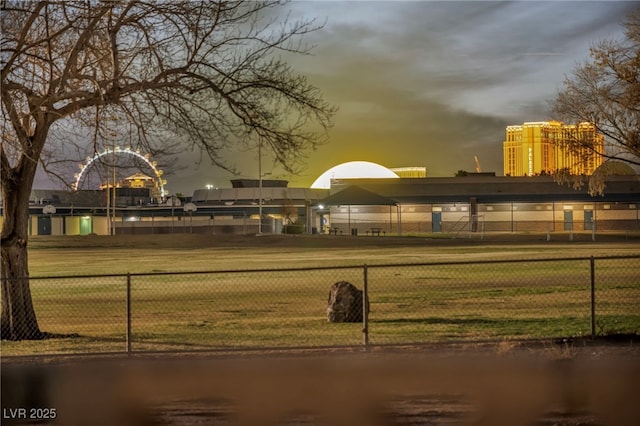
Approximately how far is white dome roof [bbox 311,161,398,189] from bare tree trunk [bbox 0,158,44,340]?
112 metres

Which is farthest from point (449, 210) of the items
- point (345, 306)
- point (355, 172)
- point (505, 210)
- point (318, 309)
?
point (345, 306)

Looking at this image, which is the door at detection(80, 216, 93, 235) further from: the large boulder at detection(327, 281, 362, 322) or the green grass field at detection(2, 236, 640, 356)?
the large boulder at detection(327, 281, 362, 322)

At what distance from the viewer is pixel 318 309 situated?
19453mm

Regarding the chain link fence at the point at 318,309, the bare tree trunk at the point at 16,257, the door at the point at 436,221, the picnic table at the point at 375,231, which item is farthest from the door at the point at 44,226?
the bare tree trunk at the point at 16,257

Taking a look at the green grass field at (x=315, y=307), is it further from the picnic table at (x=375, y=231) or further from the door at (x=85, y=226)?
the door at (x=85, y=226)

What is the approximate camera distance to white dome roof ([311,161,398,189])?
130250 mm

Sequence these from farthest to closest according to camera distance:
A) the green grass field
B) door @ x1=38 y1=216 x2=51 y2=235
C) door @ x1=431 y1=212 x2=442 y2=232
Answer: door @ x1=38 y1=216 x2=51 y2=235
door @ x1=431 y1=212 x2=442 y2=232
the green grass field

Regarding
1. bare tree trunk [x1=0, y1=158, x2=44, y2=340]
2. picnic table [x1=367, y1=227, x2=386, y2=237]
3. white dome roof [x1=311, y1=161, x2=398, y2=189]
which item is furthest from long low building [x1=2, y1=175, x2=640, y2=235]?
bare tree trunk [x1=0, y1=158, x2=44, y2=340]

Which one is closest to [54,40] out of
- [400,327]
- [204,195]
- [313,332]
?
[313,332]

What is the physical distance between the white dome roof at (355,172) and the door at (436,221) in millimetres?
43972

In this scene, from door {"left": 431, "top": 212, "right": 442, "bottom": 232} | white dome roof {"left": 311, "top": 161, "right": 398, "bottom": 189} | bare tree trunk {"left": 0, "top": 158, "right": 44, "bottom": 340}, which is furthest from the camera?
white dome roof {"left": 311, "top": 161, "right": 398, "bottom": 189}

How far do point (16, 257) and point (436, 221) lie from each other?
71.5 meters

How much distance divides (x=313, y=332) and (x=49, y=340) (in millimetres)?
5017

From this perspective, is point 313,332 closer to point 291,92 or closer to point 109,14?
point 291,92
